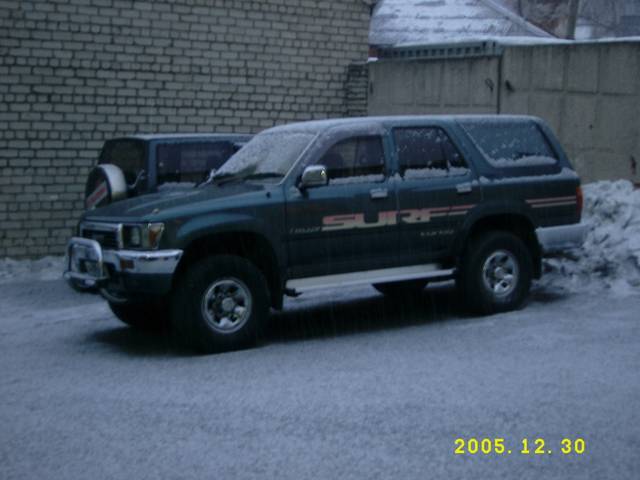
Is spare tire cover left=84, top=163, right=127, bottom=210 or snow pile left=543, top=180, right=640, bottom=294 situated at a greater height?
spare tire cover left=84, top=163, right=127, bottom=210

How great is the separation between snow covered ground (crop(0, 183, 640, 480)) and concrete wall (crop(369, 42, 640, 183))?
1520 mm

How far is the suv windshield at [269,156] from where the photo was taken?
30.5 feet

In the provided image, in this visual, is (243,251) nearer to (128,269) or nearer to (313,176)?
(313,176)

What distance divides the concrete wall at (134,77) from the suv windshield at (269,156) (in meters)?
5.16

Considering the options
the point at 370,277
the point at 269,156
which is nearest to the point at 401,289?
the point at 370,277

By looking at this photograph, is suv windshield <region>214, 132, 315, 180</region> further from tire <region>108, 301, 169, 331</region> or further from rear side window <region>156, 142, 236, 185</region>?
tire <region>108, 301, 169, 331</region>

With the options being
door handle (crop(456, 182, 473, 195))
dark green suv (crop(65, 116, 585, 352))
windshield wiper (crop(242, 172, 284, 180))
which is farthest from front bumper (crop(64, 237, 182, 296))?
door handle (crop(456, 182, 473, 195))

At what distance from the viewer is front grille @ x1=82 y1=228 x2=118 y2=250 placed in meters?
8.74

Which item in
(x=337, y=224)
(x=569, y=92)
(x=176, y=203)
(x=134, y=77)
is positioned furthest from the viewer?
(x=134, y=77)

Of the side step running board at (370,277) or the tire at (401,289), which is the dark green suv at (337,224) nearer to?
the side step running board at (370,277)

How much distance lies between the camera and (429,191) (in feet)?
31.6

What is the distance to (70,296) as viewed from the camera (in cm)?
1207

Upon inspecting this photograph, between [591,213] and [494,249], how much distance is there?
253 centimetres

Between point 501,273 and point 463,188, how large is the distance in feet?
3.14
